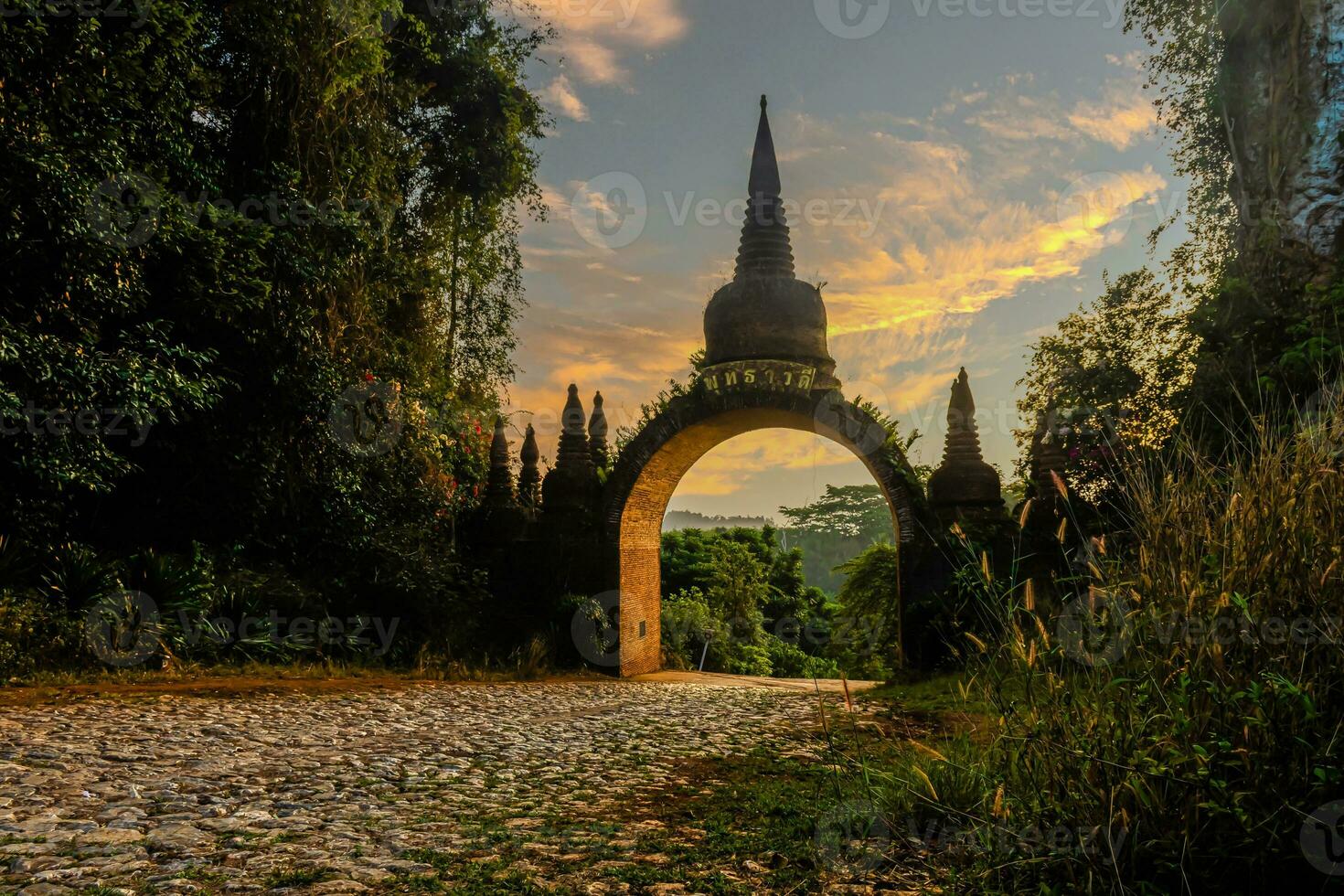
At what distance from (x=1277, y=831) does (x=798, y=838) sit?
6.10 ft

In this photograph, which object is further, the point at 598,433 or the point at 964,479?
the point at 598,433

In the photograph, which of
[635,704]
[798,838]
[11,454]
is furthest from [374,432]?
[798,838]

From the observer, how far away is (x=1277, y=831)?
9.15 feet

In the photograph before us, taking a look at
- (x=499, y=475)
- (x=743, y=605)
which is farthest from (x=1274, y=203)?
(x=743, y=605)

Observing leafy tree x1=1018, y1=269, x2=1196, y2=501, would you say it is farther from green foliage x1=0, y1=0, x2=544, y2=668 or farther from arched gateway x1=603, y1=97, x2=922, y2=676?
green foliage x1=0, y1=0, x2=544, y2=668

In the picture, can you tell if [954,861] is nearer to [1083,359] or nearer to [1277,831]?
[1277,831]

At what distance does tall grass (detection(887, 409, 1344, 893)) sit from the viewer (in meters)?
2.82

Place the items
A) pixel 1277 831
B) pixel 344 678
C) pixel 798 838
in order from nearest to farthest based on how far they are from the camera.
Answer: pixel 1277 831 → pixel 798 838 → pixel 344 678
